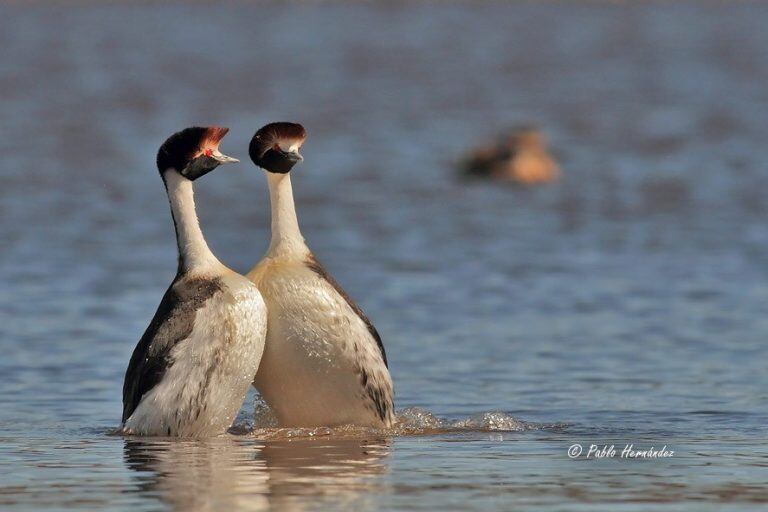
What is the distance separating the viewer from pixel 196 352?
12.2m

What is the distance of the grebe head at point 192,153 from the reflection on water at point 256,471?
179 cm

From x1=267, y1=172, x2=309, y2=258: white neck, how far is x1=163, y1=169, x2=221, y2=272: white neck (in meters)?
0.50

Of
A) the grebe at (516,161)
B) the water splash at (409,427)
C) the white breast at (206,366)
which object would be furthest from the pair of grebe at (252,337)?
the grebe at (516,161)

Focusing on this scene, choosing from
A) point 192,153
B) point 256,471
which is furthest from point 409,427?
point 192,153

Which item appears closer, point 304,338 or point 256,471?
point 256,471

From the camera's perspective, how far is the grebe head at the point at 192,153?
41.2 feet

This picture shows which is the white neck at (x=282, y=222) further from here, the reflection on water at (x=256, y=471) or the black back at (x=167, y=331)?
the reflection on water at (x=256, y=471)

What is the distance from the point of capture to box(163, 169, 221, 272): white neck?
12.5 meters

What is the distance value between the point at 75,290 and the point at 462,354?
5.38 m

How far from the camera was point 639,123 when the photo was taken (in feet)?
131

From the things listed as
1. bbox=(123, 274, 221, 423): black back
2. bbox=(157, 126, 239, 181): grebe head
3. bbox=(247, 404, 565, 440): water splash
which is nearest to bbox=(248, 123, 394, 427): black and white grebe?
bbox=(247, 404, 565, 440): water splash

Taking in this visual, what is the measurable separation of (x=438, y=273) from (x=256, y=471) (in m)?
10.7

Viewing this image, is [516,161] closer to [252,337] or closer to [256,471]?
[252,337]

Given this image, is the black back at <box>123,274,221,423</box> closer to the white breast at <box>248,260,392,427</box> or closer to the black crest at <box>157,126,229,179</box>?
the white breast at <box>248,260,392,427</box>
